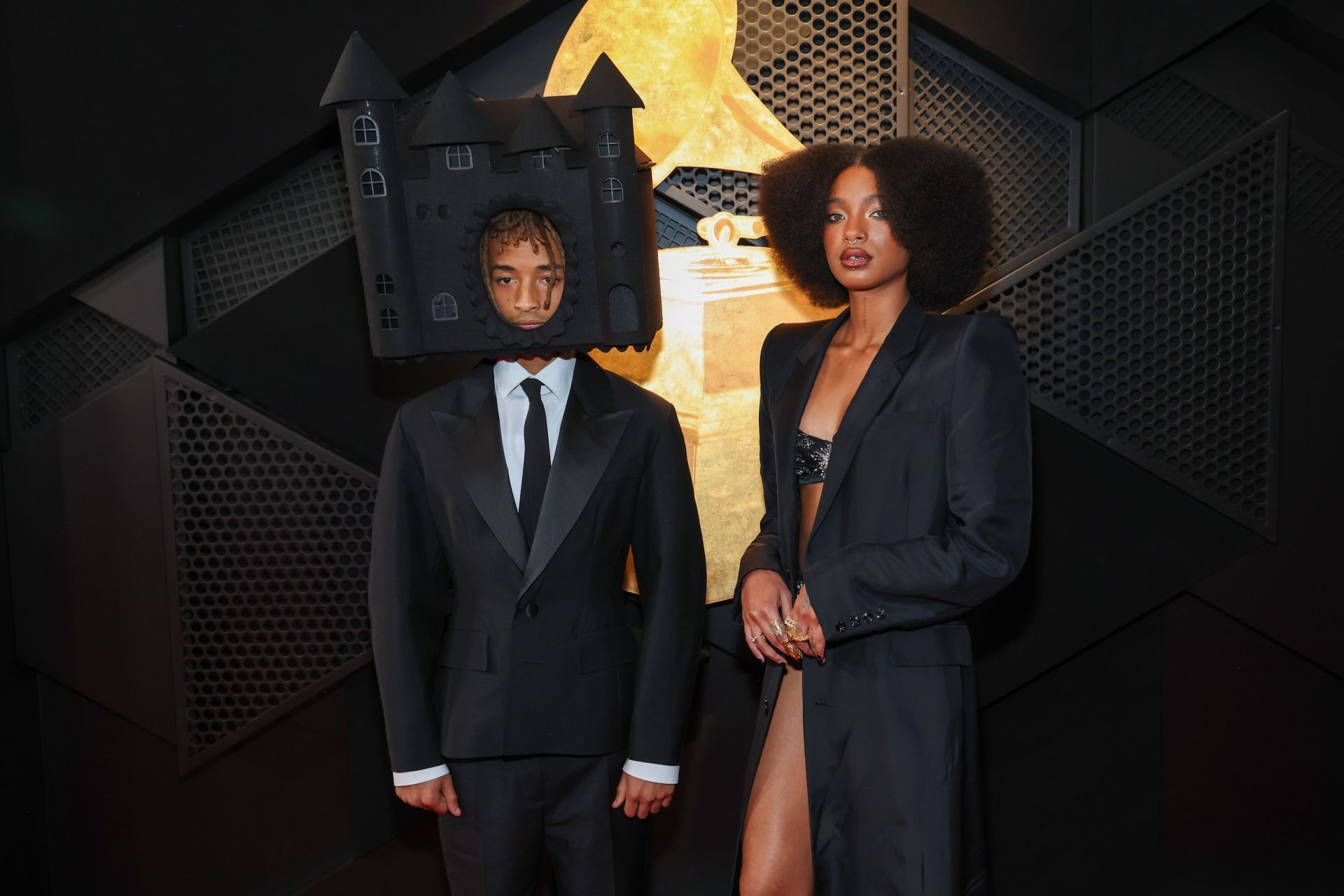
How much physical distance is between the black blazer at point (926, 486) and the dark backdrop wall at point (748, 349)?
99 centimetres

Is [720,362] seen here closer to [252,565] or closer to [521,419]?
[521,419]

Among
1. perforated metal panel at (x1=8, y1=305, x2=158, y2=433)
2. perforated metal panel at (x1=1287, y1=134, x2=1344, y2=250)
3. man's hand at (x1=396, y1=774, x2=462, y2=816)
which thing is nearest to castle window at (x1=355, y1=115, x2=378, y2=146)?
man's hand at (x1=396, y1=774, x2=462, y2=816)

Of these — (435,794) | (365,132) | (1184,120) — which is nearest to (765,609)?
(435,794)

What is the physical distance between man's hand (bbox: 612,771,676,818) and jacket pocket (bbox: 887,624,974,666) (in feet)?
1.64

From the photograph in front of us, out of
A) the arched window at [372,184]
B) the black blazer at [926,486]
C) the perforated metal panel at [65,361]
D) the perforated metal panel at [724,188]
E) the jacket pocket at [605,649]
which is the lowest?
the jacket pocket at [605,649]

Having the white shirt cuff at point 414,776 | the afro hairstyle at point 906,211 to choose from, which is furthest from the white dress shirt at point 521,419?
the afro hairstyle at point 906,211

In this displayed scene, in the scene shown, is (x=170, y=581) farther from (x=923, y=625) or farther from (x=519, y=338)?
(x=923, y=625)

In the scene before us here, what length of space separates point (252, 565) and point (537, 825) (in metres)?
1.27

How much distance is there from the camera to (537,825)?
2.11 meters

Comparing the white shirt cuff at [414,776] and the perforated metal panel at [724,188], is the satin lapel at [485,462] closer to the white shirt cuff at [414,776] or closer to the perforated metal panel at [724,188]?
the white shirt cuff at [414,776]

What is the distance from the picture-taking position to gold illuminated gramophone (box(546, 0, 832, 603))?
2789 millimetres

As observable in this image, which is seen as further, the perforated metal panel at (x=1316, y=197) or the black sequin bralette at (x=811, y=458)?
the perforated metal panel at (x=1316, y=197)

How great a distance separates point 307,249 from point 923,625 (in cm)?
193

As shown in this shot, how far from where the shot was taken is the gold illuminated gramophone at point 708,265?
279cm
